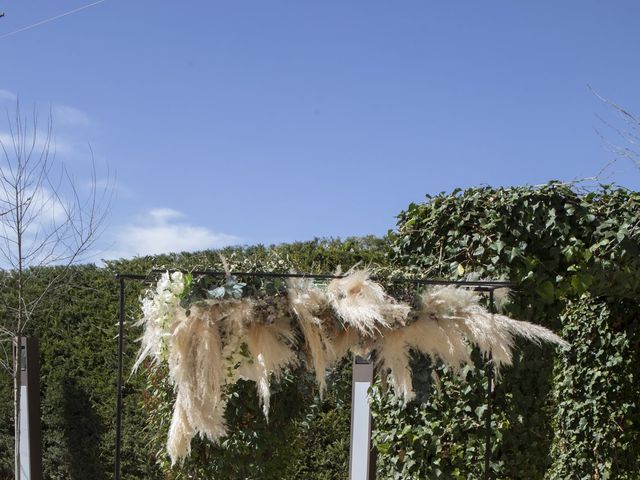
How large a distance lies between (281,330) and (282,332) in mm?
10

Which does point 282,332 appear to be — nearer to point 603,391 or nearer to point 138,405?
point 603,391

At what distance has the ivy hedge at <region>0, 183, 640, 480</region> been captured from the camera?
4.61 meters

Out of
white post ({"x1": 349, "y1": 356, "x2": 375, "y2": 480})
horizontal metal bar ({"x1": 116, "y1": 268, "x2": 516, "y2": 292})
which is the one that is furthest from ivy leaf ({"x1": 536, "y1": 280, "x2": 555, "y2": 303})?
white post ({"x1": 349, "y1": 356, "x2": 375, "y2": 480})

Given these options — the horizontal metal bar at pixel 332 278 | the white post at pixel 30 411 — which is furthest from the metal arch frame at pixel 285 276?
the white post at pixel 30 411

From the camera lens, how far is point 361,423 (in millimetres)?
5234

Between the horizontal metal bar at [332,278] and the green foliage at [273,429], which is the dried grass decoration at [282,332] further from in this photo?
the green foliage at [273,429]

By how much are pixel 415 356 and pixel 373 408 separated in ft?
2.97

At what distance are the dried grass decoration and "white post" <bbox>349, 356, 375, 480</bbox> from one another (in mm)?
1415

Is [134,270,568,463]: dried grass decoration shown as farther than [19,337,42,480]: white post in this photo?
No

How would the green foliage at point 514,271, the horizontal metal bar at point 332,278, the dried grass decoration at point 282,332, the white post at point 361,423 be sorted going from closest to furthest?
1. the dried grass decoration at point 282,332
2. the horizontal metal bar at point 332,278
3. the green foliage at point 514,271
4. the white post at point 361,423

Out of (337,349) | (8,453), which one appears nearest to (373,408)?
(337,349)

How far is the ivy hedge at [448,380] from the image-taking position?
461cm

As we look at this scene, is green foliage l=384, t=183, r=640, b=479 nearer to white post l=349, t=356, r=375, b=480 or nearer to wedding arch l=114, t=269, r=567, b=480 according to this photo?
white post l=349, t=356, r=375, b=480

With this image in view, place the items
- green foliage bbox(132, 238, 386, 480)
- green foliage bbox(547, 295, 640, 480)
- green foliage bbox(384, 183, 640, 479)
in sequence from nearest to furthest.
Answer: green foliage bbox(384, 183, 640, 479), green foliage bbox(132, 238, 386, 480), green foliage bbox(547, 295, 640, 480)
